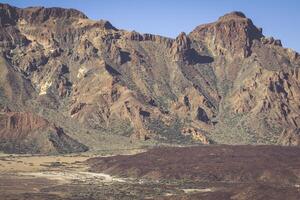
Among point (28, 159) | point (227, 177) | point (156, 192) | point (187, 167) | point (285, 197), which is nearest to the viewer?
point (285, 197)

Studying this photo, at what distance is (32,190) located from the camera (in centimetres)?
11669

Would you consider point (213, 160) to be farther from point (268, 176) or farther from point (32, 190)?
point (32, 190)

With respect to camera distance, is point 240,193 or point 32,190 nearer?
point 240,193

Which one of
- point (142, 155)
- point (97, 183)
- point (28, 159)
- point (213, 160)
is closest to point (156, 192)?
point (97, 183)

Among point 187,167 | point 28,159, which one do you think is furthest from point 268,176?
point 28,159

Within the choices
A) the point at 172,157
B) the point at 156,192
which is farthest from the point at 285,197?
the point at 172,157

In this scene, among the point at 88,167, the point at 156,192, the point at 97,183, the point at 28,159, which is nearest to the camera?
the point at 156,192

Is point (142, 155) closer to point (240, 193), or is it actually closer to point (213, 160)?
point (213, 160)

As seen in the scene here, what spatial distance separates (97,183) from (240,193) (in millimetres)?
44365

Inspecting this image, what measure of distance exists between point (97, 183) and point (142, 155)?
4820 centimetres

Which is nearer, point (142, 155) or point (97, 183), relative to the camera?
point (97, 183)

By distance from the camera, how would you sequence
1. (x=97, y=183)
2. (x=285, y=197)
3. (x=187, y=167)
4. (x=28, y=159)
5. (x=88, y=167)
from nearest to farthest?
1. (x=285, y=197)
2. (x=97, y=183)
3. (x=187, y=167)
4. (x=88, y=167)
5. (x=28, y=159)

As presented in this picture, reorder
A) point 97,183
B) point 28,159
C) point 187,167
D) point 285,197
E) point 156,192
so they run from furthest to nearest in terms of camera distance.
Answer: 1. point 28,159
2. point 187,167
3. point 97,183
4. point 156,192
5. point 285,197

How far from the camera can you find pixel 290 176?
13575 cm
